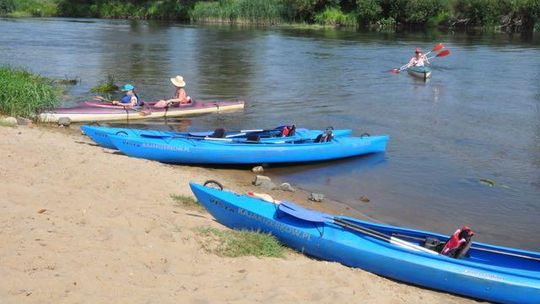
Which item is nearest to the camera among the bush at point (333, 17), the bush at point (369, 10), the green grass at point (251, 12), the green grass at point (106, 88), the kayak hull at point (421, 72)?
the green grass at point (106, 88)

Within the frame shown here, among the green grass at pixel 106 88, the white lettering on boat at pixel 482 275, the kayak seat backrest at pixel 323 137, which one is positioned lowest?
the white lettering on boat at pixel 482 275

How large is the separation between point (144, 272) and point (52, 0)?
2717 inches

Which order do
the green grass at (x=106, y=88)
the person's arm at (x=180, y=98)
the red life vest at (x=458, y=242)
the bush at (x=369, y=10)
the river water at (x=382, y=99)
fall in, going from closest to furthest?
the red life vest at (x=458, y=242) → the river water at (x=382, y=99) → the person's arm at (x=180, y=98) → the green grass at (x=106, y=88) → the bush at (x=369, y=10)

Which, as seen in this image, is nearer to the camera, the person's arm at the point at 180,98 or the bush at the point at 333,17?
the person's arm at the point at 180,98

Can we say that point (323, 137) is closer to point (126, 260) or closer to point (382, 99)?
point (126, 260)

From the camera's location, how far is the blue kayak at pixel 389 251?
5656 mm

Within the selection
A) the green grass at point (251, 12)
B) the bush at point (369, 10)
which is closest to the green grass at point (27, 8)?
the green grass at point (251, 12)

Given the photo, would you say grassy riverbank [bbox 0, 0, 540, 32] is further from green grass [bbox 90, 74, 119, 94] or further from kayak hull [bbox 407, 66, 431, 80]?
green grass [bbox 90, 74, 119, 94]

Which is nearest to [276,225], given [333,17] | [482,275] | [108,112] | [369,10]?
[482,275]

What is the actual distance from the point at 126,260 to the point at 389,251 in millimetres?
2530

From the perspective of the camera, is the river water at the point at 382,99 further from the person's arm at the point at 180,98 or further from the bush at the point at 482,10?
the bush at the point at 482,10

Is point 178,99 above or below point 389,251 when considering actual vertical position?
above

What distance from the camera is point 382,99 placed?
58.9 feet

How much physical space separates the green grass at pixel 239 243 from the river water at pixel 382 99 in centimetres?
273
